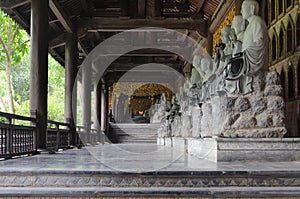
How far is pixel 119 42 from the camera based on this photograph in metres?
15.0

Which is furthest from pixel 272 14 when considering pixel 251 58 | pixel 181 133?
pixel 181 133

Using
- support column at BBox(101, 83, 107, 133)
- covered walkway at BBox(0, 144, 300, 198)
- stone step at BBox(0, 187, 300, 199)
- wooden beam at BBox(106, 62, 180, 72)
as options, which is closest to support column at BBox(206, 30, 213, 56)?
wooden beam at BBox(106, 62, 180, 72)

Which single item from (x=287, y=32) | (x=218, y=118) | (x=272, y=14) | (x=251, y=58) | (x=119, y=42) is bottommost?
(x=218, y=118)

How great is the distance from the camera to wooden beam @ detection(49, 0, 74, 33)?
9008 millimetres

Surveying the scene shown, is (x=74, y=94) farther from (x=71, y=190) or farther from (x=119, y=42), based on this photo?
(x=71, y=190)

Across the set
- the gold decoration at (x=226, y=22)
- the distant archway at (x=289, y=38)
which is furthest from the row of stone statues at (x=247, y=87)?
the gold decoration at (x=226, y=22)

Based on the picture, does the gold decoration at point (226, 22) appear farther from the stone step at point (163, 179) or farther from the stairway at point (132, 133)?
the stairway at point (132, 133)

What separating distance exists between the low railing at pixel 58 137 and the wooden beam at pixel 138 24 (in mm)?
2950

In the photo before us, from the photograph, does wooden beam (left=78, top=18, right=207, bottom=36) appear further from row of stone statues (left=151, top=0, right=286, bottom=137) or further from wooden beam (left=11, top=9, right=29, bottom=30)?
row of stone statues (left=151, top=0, right=286, bottom=137)

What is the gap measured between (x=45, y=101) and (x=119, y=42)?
7.84m

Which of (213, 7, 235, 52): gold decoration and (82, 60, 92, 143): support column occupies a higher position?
(213, 7, 235, 52): gold decoration

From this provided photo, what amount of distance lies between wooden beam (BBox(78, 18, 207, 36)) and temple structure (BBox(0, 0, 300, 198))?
27 mm

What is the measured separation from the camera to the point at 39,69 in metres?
7.35

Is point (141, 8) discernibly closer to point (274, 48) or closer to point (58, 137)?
point (58, 137)
